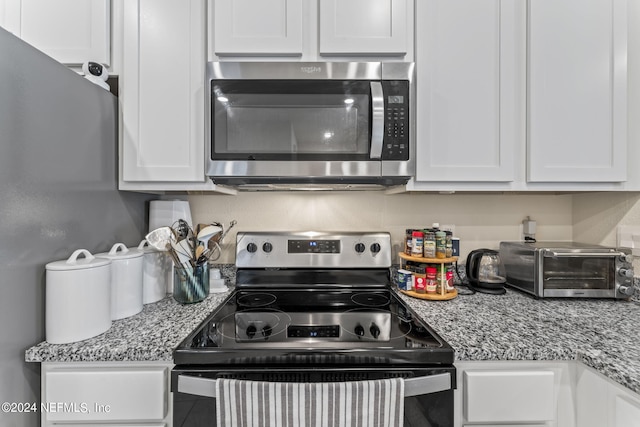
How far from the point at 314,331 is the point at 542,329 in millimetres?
753

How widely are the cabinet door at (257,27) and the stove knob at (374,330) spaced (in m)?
1.11

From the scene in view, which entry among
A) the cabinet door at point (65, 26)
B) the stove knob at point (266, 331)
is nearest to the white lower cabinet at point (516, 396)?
the stove knob at point (266, 331)

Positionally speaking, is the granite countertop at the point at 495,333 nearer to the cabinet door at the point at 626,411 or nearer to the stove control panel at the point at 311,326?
the cabinet door at the point at 626,411

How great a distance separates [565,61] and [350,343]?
4.68ft

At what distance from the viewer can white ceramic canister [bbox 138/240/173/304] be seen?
1.21 meters

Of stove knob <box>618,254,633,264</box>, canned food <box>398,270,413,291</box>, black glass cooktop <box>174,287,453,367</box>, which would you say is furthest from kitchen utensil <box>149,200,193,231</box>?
stove knob <box>618,254,633,264</box>

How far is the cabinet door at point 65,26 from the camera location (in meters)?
1.17

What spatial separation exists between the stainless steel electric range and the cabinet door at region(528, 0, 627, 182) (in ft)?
2.85

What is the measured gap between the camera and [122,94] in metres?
1.21

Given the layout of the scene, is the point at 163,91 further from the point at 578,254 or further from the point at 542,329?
the point at 578,254

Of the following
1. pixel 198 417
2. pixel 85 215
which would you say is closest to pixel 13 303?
pixel 85 215

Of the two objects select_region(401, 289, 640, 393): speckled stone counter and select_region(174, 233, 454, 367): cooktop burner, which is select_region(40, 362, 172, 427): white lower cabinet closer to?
select_region(174, 233, 454, 367): cooktop burner

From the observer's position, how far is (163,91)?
1.21 m

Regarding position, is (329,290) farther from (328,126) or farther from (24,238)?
(24,238)
